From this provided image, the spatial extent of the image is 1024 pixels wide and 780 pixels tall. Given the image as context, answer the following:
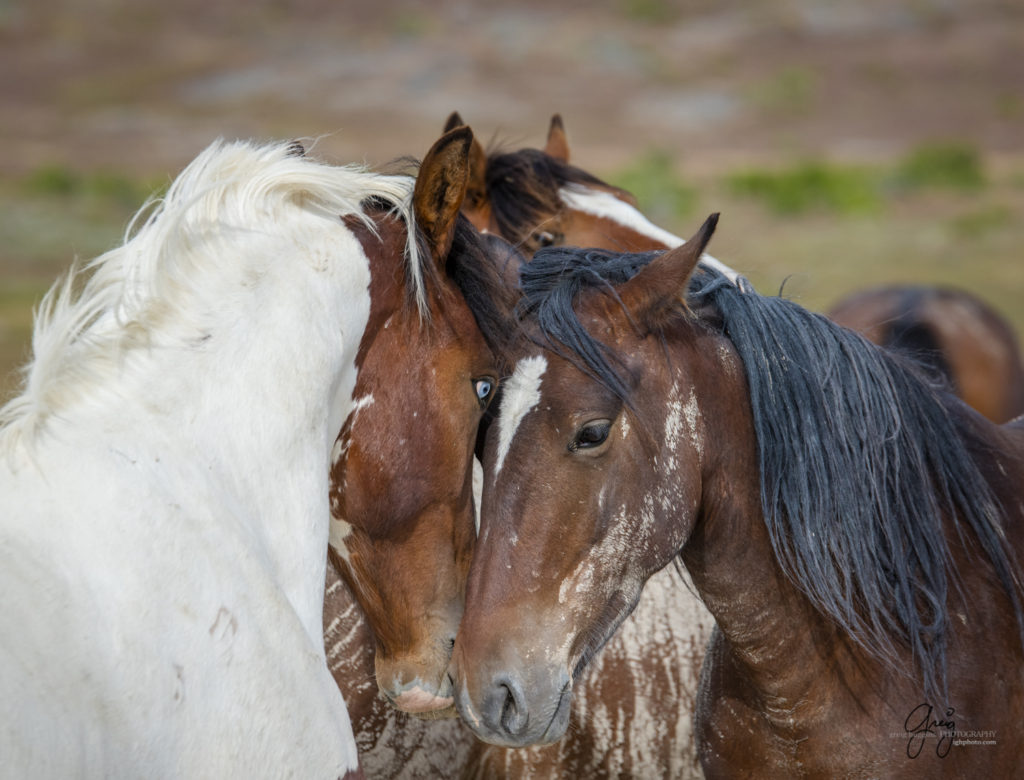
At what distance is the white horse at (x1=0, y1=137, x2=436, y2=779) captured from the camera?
164 centimetres

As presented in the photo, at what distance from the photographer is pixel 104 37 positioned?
101 feet

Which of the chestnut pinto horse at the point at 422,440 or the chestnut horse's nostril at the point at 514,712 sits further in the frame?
the chestnut pinto horse at the point at 422,440

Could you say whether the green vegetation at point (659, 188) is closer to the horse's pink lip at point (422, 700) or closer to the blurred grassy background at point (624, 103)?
the blurred grassy background at point (624, 103)

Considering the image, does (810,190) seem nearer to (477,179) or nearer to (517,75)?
(517,75)

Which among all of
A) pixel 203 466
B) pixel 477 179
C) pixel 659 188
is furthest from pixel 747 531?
pixel 659 188

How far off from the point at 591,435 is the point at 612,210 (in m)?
2.26

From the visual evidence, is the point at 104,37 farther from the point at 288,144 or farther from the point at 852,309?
the point at 288,144

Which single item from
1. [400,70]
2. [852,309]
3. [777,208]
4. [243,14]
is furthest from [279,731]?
[243,14]

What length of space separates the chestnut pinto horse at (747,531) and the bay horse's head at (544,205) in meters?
1.70

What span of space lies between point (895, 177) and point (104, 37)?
78.0 ft

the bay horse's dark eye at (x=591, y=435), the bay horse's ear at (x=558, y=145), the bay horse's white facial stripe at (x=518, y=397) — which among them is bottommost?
the bay horse's dark eye at (x=591, y=435)

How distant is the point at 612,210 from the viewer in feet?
14.3

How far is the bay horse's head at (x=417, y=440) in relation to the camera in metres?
2.31

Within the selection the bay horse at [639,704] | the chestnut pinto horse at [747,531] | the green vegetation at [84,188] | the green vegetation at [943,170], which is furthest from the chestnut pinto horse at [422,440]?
the green vegetation at [943,170]
